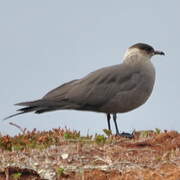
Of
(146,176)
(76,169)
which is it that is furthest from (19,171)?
(146,176)

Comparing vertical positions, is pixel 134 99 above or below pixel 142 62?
below

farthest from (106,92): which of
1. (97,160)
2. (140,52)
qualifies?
(97,160)

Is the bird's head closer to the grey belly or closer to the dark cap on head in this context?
the dark cap on head

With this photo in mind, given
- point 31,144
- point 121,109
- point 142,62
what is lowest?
point 31,144

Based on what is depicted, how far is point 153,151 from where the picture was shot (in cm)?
680

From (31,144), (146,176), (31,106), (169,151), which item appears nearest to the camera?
(146,176)

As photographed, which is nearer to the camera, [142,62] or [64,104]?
[64,104]

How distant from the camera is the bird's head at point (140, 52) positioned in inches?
436

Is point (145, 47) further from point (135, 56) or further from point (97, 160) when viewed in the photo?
point (97, 160)

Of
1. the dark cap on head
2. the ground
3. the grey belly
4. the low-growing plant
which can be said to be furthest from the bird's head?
the low-growing plant

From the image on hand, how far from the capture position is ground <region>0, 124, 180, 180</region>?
5.76m

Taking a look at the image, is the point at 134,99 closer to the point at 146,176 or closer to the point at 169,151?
the point at 169,151

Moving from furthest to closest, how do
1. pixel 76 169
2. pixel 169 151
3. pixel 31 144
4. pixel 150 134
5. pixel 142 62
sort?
pixel 142 62 → pixel 150 134 → pixel 31 144 → pixel 169 151 → pixel 76 169

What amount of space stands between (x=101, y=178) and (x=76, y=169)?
1.09 feet
